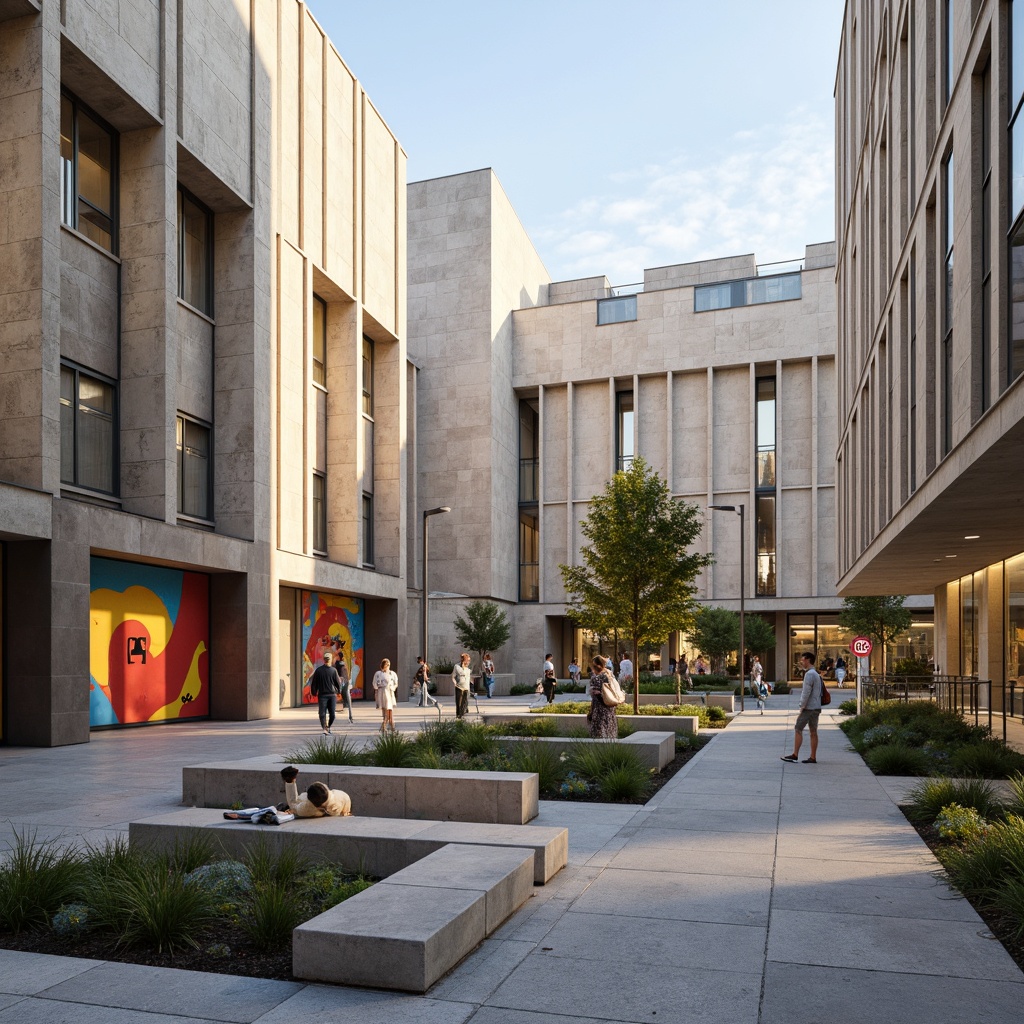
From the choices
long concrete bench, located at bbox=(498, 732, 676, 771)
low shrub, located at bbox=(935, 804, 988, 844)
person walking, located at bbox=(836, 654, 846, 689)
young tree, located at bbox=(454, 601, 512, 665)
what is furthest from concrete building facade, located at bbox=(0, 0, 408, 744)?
person walking, located at bbox=(836, 654, 846, 689)

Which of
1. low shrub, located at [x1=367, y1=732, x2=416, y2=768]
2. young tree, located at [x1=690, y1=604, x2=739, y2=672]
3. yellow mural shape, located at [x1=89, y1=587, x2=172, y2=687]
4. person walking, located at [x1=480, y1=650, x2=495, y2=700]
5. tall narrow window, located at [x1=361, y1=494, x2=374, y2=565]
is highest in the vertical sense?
tall narrow window, located at [x1=361, y1=494, x2=374, y2=565]

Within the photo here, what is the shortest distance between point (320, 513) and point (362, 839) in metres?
27.5

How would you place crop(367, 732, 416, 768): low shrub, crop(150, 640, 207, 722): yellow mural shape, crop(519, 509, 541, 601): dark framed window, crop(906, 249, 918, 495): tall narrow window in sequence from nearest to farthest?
1. crop(367, 732, 416, 768): low shrub
2. crop(906, 249, 918, 495): tall narrow window
3. crop(150, 640, 207, 722): yellow mural shape
4. crop(519, 509, 541, 601): dark framed window

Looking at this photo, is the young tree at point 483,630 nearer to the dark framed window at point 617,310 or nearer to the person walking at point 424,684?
the person walking at point 424,684

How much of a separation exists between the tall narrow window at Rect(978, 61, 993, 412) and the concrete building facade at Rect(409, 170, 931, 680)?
3891cm

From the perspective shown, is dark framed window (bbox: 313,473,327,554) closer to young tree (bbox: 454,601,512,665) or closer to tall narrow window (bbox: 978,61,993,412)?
young tree (bbox: 454,601,512,665)

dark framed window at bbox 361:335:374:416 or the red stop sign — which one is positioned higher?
dark framed window at bbox 361:335:374:416

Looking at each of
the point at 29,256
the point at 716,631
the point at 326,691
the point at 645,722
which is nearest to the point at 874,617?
the point at 716,631

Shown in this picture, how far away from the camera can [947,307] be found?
1588 cm

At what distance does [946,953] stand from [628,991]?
87.7 inches

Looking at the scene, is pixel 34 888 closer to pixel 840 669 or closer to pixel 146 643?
pixel 146 643

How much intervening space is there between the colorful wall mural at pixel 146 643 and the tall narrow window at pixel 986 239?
18229 mm

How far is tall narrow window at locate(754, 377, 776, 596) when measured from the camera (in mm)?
52438

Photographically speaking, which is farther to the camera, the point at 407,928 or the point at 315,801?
the point at 315,801
